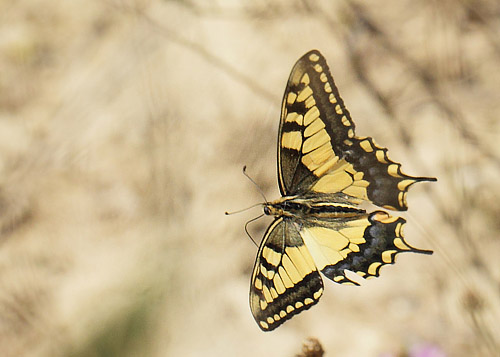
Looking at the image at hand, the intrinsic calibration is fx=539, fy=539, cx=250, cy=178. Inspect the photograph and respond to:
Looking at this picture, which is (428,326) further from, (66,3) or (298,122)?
(66,3)

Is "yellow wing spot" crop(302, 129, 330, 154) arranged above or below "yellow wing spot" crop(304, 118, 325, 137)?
below

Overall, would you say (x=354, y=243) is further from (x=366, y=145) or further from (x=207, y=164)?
(x=207, y=164)

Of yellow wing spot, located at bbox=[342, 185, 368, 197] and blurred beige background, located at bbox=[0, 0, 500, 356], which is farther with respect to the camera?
blurred beige background, located at bbox=[0, 0, 500, 356]

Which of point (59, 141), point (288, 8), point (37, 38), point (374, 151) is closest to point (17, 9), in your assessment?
point (37, 38)

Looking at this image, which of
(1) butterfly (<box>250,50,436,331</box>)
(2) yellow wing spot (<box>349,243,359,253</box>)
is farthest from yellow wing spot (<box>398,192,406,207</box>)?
(2) yellow wing spot (<box>349,243,359,253</box>)

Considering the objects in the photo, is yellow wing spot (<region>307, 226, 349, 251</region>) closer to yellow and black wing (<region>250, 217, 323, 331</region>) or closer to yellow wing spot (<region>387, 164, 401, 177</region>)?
yellow and black wing (<region>250, 217, 323, 331</region>)

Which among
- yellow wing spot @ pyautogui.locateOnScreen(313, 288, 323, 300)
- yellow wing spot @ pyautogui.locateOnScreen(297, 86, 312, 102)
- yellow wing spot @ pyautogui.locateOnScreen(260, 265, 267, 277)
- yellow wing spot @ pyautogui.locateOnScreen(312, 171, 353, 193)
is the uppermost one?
yellow wing spot @ pyautogui.locateOnScreen(297, 86, 312, 102)

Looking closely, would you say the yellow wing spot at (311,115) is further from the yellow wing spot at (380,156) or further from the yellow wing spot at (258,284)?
the yellow wing spot at (258,284)
